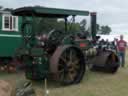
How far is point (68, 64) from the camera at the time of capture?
9391 millimetres

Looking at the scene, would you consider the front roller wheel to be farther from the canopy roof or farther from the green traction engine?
the canopy roof

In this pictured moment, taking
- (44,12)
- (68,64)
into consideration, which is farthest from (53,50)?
(44,12)

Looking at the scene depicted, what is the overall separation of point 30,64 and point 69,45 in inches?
53.7

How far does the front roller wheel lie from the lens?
889cm

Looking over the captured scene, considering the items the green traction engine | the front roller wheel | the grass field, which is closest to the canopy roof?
the green traction engine

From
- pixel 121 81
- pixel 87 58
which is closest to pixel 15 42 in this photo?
pixel 87 58

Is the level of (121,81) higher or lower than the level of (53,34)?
lower

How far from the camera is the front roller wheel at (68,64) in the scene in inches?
350

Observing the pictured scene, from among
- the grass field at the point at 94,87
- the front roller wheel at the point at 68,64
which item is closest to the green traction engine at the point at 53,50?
the front roller wheel at the point at 68,64

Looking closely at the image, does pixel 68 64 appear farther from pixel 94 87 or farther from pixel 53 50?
pixel 94 87

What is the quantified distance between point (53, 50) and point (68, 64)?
67 centimetres

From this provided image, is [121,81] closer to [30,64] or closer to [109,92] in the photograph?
[109,92]

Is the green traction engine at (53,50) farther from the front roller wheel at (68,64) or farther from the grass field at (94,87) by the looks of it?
the grass field at (94,87)

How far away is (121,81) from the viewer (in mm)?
→ 10281
